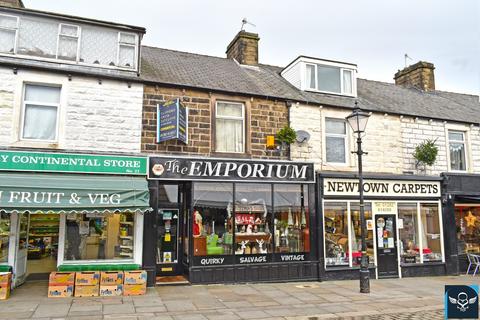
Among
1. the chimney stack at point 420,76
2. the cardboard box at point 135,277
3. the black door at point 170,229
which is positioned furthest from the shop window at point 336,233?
the chimney stack at point 420,76

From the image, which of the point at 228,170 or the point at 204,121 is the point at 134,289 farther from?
the point at 204,121

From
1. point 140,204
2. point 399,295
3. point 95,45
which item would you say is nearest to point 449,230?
point 399,295

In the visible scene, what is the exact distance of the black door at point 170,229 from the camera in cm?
1186

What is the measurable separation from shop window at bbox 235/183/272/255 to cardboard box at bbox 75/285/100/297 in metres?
4.03

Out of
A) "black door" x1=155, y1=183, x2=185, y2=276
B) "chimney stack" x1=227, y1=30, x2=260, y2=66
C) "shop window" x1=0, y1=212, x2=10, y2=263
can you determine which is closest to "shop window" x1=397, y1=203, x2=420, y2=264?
"black door" x1=155, y1=183, x2=185, y2=276

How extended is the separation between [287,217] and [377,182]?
353cm

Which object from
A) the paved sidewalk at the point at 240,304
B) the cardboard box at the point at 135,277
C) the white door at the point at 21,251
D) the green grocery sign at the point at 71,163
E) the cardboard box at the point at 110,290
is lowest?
the paved sidewalk at the point at 240,304

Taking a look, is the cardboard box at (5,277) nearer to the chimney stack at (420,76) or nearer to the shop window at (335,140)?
the shop window at (335,140)

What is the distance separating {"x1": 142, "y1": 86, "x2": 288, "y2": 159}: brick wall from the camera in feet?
37.3

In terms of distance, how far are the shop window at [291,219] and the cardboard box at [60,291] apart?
585cm

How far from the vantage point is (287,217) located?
1239 centimetres

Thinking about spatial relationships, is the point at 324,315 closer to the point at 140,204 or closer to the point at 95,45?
the point at 140,204

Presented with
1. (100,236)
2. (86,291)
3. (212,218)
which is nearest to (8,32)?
(100,236)

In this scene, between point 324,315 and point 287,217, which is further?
point 287,217
